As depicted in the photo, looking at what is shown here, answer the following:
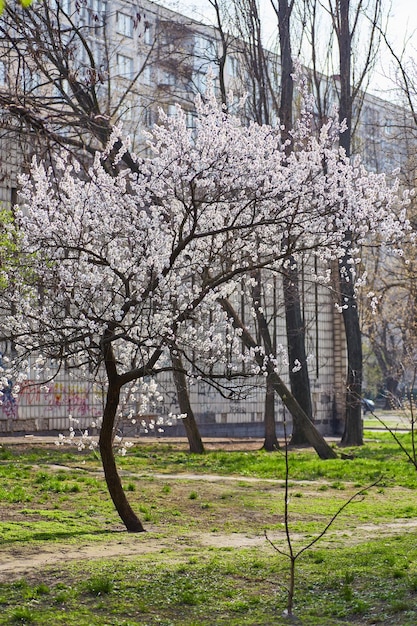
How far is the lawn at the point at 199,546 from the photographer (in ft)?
24.5

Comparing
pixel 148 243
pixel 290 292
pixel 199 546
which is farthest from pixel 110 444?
pixel 290 292

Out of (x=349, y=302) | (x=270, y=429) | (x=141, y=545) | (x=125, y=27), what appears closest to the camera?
(x=141, y=545)

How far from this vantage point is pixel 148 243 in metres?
11.1

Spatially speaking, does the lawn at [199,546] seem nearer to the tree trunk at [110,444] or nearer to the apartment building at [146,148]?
the tree trunk at [110,444]

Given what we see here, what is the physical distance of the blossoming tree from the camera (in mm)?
10422

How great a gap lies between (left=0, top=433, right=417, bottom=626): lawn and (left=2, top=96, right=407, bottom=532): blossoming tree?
3.55 feet

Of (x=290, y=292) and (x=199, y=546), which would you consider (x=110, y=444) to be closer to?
(x=199, y=546)

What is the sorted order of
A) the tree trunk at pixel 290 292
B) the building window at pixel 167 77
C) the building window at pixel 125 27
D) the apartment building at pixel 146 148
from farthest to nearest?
the building window at pixel 125 27 → the building window at pixel 167 77 → the tree trunk at pixel 290 292 → the apartment building at pixel 146 148

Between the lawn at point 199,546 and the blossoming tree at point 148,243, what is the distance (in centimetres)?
108

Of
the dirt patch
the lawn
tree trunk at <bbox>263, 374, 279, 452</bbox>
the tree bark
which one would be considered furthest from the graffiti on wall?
the dirt patch

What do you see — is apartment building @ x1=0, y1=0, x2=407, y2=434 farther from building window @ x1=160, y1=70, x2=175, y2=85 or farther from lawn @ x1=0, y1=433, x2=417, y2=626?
lawn @ x1=0, y1=433, x2=417, y2=626


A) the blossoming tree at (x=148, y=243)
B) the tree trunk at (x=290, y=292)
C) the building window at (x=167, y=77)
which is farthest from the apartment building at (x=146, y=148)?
the blossoming tree at (x=148, y=243)

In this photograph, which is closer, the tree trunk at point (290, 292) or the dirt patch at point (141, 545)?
the dirt patch at point (141, 545)

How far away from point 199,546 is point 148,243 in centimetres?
333
